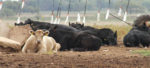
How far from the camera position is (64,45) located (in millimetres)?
16828

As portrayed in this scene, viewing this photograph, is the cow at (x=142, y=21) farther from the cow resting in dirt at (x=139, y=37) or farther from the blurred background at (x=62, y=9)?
the blurred background at (x=62, y=9)

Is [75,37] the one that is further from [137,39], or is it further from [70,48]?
[137,39]

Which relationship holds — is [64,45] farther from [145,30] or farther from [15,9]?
[15,9]

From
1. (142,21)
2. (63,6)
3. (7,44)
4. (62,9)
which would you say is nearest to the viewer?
(7,44)

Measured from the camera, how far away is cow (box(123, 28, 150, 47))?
64.1ft

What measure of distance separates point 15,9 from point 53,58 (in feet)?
253

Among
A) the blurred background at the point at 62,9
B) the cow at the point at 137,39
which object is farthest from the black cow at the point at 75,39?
the blurred background at the point at 62,9

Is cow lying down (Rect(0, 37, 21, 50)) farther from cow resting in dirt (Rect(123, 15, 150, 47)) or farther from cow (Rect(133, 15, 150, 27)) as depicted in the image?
cow (Rect(133, 15, 150, 27))

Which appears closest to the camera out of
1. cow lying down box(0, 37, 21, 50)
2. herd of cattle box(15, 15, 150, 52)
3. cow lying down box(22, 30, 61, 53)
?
cow lying down box(0, 37, 21, 50)

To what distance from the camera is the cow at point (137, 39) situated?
19.5m

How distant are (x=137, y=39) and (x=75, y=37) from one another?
422 centimetres

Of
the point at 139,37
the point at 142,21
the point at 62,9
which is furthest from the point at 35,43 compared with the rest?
the point at 62,9

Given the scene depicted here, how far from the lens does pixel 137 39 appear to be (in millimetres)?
19766

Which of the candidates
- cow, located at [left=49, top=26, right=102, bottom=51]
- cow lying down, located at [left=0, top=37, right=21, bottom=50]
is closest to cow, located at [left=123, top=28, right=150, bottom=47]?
cow, located at [left=49, top=26, right=102, bottom=51]
